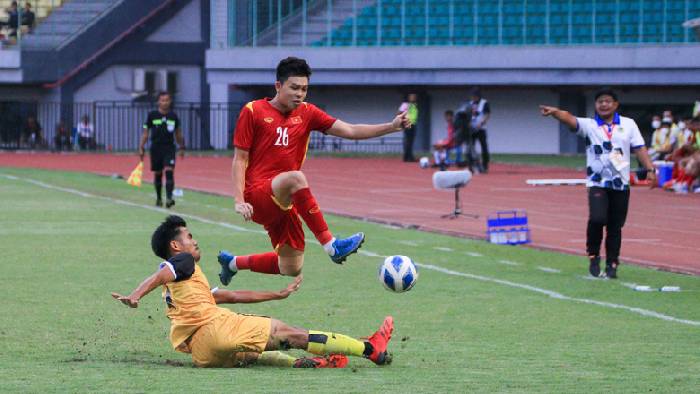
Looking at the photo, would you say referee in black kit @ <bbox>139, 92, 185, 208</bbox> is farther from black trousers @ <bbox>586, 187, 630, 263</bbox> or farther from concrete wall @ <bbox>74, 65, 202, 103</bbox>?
concrete wall @ <bbox>74, 65, 202, 103</bbox>

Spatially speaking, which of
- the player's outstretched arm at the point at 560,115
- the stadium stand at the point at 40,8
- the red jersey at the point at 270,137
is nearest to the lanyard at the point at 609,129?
the player's outstretched arm at the point at 560,115

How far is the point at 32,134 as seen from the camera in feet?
161

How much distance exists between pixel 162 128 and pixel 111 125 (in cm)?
2585

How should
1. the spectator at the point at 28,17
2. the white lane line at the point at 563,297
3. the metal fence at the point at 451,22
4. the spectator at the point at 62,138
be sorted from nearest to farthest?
1. the white lane line at the point at 563,297
2. the metal fence at the point at 451,22
3. the spectator at the point at 62,138
4. the spectator at the point at 28,17

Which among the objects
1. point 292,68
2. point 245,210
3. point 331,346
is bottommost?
point 331,346

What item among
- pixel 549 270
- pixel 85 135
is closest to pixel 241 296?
pixel 549 270

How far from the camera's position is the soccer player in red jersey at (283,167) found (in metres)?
10.5

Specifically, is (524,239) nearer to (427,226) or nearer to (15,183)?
(427,226)

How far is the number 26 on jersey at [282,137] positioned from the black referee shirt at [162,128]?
1457 centimetres

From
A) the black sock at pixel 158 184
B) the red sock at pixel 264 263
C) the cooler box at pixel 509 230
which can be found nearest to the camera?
the red sock at pixel 264 263

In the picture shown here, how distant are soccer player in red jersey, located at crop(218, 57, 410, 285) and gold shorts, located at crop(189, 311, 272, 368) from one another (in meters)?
1.26

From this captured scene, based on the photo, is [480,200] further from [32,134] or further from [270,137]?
[32,134]

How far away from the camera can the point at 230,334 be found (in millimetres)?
9086

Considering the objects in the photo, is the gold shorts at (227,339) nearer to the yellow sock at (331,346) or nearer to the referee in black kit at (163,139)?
the yellow sock at (331,346)
